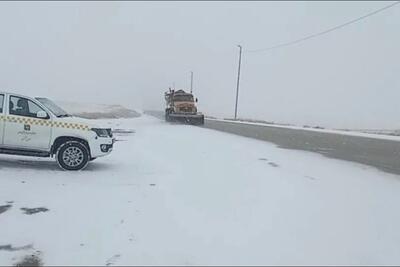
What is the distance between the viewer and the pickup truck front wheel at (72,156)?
39.0 ft

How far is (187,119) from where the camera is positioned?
4194 centimetres

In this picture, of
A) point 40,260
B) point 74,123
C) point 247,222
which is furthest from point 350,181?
point 40,260

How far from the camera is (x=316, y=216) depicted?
7512 mm

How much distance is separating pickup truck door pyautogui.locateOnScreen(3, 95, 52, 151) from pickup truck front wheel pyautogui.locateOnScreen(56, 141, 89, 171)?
1.24ft

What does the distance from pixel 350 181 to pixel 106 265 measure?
7.44 m

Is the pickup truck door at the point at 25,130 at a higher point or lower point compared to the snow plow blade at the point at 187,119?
higher

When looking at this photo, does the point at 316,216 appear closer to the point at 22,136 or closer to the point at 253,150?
the point at 22,136

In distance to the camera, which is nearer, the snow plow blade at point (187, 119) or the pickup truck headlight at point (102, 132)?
the pickup truck headlight at point (102, 132)

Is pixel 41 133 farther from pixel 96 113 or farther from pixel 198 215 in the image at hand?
pixel 96 113

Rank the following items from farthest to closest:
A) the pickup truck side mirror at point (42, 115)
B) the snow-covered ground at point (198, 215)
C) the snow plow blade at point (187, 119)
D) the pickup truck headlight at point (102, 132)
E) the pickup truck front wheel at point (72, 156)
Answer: the snow plow blade at point (187, 119) → the pickup truck headlight at point (102, 132) → the pickup truck front wheel at point (72, 156) → the pickup truck side mirror at point (42, 115) → the snow-covered ground at point (198, 215)

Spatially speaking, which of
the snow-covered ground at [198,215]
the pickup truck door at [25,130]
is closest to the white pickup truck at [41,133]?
the pickup truck door at [25,130]

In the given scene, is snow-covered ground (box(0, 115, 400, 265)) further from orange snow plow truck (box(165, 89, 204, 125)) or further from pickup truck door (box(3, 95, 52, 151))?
orange snow plow truck (box(165, 89, 204, 125))

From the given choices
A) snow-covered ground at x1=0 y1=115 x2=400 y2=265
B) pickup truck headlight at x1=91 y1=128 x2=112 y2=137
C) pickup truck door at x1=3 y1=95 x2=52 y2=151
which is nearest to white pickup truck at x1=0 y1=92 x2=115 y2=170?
pickup truck door at x1=3 y1=95 x2=52 y2=151

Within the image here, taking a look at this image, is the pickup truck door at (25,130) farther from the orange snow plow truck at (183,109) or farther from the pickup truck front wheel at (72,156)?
the orange snow plow truck at (183,109)
